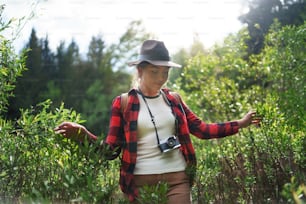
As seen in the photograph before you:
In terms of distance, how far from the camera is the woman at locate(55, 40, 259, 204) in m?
2.18

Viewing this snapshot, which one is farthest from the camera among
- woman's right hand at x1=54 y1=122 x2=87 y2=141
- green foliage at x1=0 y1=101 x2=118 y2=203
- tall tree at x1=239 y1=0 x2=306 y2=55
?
tall tree at x1=239 y1=0 x2=306 y2=55

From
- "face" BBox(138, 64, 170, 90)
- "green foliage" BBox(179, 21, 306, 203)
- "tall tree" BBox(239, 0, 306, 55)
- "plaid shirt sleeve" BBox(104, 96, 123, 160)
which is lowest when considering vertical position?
"green foliage" BBox(179, 21, 306, 203)

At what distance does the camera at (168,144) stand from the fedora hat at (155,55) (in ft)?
1.10

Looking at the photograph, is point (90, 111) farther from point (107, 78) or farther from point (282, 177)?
point (282, 177)

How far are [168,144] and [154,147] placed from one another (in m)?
0.07

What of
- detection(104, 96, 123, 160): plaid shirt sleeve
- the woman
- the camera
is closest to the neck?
the woman

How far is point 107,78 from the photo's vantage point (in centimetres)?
1619

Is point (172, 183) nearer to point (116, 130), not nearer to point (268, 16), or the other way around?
point (116, 130)

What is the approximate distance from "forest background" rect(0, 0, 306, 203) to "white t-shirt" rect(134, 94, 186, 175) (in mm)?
176

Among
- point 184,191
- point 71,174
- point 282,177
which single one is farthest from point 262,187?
point 71,174

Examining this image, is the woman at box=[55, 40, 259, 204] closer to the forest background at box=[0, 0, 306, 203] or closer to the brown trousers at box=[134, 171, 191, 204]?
the brown trousers at box=[134, 171, 191, 204]

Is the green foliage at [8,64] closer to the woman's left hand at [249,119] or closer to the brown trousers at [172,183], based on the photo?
the brown trousers at [172,183]

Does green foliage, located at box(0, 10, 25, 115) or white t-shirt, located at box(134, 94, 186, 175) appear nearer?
white t-shirt, located at box(134, 94, 186, 175)

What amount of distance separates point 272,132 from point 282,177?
281 millimetres
